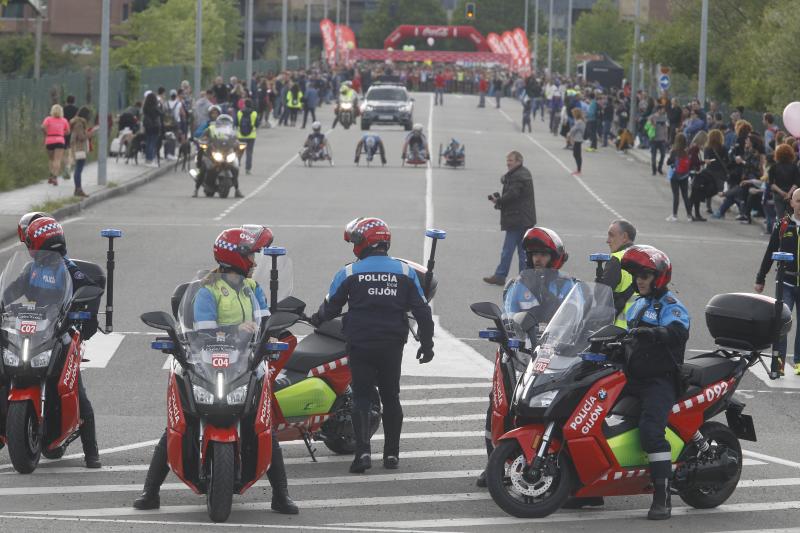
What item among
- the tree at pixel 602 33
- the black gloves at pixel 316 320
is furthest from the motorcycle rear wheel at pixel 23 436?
the tree at pixel 602 33

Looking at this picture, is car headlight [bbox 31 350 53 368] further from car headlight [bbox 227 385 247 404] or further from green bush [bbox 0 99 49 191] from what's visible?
green bush [bbox 0 99 49 191]

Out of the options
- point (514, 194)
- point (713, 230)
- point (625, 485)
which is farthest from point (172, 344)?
point (713, 230)

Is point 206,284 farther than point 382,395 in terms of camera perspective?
No

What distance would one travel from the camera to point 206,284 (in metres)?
9.56

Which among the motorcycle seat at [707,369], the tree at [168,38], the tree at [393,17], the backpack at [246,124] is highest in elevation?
the tree at [393,17]

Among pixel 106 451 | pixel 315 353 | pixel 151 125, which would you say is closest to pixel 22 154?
pixel 151 125

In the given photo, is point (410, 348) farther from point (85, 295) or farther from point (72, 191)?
point (72, 191)

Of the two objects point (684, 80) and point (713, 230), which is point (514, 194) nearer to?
point (713, 230)

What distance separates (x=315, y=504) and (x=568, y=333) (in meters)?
1.85

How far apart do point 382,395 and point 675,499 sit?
2.04 meters

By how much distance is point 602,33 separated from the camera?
116000 mm

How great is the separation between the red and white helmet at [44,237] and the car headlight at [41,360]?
78 centimetres

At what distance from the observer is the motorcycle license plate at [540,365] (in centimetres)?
951

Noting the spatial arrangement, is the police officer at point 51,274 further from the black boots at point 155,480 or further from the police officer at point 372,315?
the police officer at point 372,315
